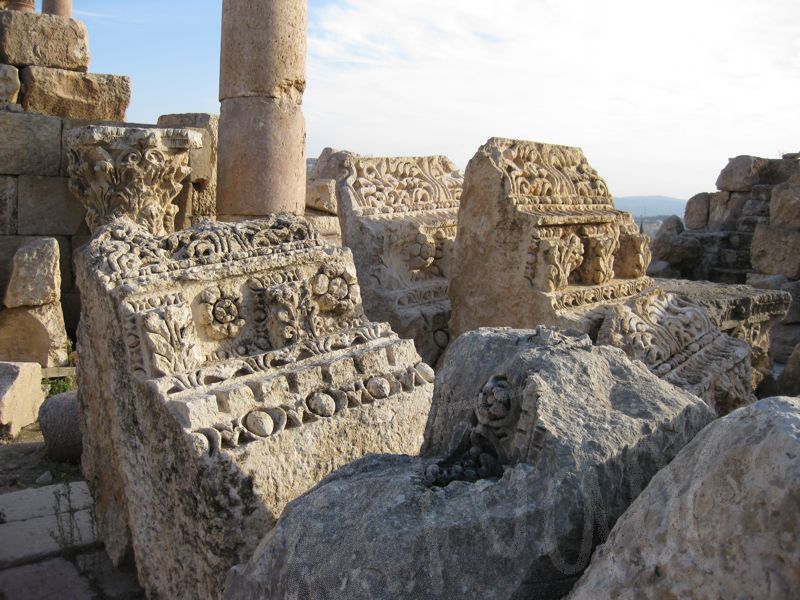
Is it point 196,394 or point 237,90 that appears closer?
point 196,394

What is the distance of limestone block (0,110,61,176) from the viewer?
22.7 ft

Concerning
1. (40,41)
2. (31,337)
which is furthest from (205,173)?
(31,337)

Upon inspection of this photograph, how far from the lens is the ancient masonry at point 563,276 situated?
4.78m

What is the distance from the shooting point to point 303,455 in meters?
2.65

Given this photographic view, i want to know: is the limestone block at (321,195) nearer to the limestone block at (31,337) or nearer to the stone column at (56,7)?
the limestone block at (31,337)

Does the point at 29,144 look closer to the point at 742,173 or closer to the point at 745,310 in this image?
the point at 745,310

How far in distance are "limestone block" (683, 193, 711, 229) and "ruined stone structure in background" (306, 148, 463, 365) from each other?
680cm

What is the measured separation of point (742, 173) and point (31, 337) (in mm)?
9429

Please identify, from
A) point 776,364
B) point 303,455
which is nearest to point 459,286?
point 303,455

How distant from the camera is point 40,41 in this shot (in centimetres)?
786

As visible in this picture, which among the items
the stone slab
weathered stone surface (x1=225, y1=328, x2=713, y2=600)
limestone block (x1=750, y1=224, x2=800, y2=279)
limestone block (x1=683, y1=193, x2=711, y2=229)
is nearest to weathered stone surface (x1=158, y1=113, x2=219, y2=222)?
the stone slab

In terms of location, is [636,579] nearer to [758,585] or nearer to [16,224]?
[758,585]

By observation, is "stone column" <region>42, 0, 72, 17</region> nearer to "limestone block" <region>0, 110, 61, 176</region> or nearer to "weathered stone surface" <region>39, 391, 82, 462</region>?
"limestone block" <region>0, 110, 61, 176</region>

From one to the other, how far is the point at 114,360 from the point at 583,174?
149 inches
